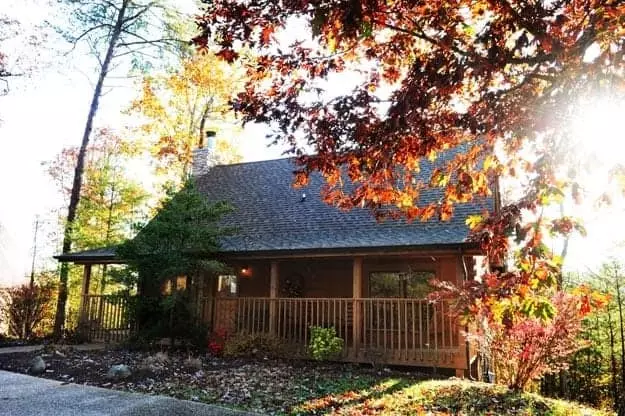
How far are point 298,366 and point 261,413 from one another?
3841 millimetres

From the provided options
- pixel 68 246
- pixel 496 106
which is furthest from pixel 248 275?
pixel 496 106

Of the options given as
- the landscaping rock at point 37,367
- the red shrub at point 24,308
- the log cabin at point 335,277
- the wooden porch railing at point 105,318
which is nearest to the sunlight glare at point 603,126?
the log cabin at point 335,277

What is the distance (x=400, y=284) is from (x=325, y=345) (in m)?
3.32

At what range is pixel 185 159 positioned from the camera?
24422 mm

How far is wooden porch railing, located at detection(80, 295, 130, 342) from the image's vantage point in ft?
42.2

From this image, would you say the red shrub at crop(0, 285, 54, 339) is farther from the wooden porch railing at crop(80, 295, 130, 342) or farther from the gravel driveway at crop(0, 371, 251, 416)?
the gravel driveway at crop(0, 371, 251, 416)

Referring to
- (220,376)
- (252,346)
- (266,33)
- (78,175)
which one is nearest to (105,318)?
(252,346)

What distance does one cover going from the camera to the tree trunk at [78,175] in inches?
592

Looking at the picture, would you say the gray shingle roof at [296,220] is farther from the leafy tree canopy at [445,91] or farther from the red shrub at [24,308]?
the red shrub at [24,308]

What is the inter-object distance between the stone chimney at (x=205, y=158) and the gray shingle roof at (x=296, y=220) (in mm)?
588

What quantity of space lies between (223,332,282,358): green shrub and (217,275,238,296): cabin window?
3.72 meters

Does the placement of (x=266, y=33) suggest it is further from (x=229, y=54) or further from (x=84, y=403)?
(x=84, y=403)

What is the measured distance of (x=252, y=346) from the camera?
10883mm

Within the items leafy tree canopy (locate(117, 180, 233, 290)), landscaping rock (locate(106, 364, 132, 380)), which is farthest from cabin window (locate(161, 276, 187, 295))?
landscaping rock (locate(106, 364, 132, 380))
